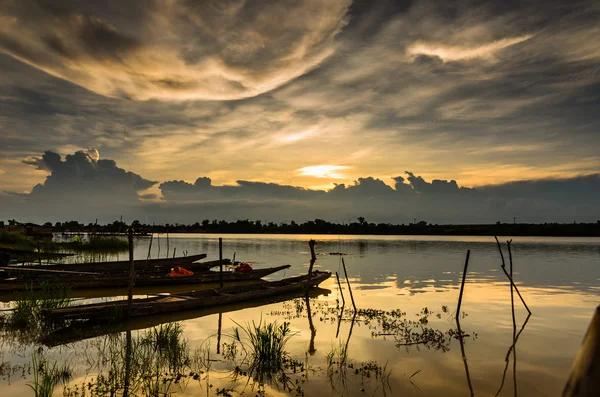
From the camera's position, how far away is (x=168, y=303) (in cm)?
1477

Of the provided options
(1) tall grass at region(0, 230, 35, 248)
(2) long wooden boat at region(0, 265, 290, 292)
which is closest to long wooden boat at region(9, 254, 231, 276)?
(2) long wooden boat at region(0, 265, 290, 292)

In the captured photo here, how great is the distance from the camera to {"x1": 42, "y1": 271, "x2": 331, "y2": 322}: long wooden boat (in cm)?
1254

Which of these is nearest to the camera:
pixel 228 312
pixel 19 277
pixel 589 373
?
pixel 589 373

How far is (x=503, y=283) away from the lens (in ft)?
85.5

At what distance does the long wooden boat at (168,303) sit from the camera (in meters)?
12.5

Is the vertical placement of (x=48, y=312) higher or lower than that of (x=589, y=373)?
lower

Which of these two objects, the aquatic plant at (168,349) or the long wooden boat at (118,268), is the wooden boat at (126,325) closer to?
the aquatic plant at (168,349)

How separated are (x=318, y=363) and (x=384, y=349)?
7.55 ft

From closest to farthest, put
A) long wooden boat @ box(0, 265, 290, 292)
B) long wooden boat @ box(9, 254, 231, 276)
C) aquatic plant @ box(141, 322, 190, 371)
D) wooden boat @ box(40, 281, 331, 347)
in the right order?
aquatic plant @ box(141, 322, 190, 371)
wooden boat @ box(40, 281, 331, 347)
long wooden boat @ box(0, 265, 290, 292)
long wooden boat @ box(9, 254, 231, 276)

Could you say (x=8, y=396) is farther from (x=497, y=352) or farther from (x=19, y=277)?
(x=19, y=277)

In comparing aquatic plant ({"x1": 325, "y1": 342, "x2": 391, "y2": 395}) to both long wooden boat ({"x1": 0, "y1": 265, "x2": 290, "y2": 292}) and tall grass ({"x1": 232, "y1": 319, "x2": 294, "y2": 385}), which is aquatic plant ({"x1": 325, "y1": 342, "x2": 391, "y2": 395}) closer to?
tall grass ({"x1": 232, "y1": 319, "x2": 294, "y2": 385})

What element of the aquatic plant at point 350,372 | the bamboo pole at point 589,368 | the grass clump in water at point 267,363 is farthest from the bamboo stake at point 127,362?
the bamboo pole at point 589,368

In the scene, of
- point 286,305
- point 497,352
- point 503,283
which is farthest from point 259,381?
point 503,283

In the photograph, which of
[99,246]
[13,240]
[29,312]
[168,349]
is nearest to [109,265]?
[29,312]
